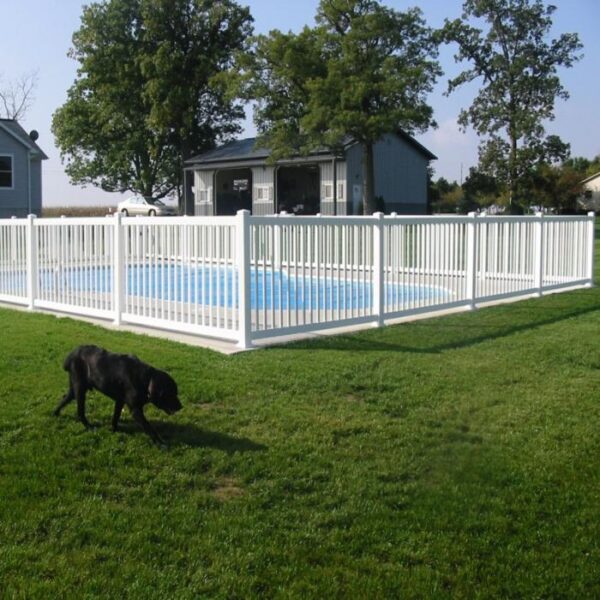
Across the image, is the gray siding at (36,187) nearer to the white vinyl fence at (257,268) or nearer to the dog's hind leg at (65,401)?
the white vinyl fence at (257,268)

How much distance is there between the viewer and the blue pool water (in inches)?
324

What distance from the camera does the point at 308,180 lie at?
39.9 m

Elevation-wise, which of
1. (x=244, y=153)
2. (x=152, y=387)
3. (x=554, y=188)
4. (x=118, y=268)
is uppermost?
(x=244, y=153)

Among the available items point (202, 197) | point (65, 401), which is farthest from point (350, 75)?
point (65, 401)

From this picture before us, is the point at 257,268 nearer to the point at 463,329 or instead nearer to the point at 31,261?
the point at 463,329

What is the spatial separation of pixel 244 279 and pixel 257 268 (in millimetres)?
306

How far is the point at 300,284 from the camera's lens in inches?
341

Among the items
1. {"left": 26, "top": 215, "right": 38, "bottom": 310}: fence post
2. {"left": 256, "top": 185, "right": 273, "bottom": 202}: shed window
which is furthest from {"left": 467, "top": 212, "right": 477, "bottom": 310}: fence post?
{"left": 256, "top": 185, "right": 273, "bottom": 202}: shed window

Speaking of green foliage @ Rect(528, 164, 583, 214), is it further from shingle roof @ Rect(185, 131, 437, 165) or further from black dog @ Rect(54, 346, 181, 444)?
black dog @ Rect(54, 346, 181, 444)

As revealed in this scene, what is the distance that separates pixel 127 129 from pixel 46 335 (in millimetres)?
41098

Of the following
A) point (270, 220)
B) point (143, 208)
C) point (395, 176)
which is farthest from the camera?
point (143, 208)

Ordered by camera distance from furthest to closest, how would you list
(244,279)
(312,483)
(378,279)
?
(378,279) < (244,279) < (312,483)

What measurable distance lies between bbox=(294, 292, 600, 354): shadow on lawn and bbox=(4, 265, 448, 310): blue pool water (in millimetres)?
477

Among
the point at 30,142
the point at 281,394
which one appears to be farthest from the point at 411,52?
the point at 281,394
